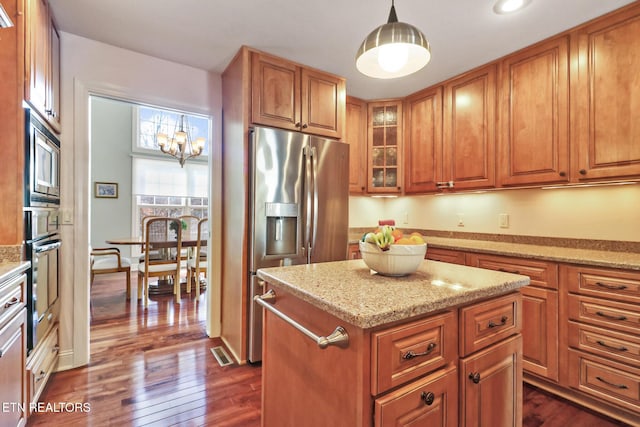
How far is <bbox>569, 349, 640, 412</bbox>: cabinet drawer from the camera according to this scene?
164cm

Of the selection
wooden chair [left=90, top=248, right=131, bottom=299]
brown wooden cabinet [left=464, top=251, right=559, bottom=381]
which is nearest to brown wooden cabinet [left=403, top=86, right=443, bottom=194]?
brown wooden cabinet [left=464, top=251, right=559, bottom=381]

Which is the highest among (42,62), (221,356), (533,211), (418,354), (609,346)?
(42,62)

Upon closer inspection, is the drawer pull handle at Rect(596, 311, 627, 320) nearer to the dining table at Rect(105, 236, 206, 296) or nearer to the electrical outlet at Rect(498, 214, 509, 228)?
the electrical outlet at Rect(498, 214, 509, 228)

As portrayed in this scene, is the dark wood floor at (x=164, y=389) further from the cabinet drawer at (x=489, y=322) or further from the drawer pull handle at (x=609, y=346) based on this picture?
the cabinet drawer at (x=489, y=322)

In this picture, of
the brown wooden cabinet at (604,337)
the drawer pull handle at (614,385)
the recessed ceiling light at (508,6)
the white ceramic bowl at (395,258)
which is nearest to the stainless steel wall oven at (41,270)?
the white ceramic bowl at (395,258)

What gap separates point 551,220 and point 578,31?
1.36 metres

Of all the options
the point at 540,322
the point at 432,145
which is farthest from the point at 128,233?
the point at 540,322

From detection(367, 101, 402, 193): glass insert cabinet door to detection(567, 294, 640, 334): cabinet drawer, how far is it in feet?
6.00

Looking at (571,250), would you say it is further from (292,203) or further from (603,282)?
(292,203)

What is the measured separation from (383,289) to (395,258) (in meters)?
0.16

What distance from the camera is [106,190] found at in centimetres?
552

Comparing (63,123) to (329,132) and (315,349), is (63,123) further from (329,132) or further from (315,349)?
(315,349)

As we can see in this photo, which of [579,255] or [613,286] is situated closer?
[613,286]

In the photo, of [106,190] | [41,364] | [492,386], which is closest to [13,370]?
[41,364]
